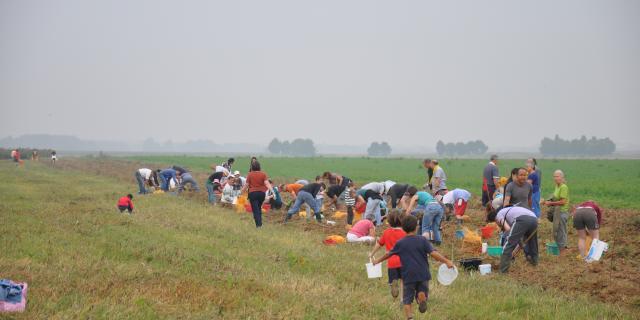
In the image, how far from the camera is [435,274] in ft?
36.0

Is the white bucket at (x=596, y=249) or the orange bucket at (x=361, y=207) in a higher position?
the orange bucket at (x=361, y=207)

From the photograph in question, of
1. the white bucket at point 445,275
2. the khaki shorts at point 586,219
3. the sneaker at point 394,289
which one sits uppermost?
the khaki shorts at point 586,219

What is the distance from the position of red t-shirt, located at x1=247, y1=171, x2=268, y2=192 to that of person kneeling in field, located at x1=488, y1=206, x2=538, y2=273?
258 inches

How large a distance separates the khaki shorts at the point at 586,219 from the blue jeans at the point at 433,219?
2.93 meters

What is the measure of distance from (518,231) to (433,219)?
9.69ft

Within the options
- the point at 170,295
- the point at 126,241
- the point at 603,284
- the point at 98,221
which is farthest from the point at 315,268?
the point at 98,221

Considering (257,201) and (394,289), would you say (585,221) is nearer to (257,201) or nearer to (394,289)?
(394,289)

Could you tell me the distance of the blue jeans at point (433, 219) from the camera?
1353 centimetres

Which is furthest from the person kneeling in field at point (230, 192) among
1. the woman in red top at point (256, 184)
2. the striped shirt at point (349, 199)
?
the striped shirt at point (349, 199)

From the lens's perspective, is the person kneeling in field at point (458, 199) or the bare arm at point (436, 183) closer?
the person kneeling in field at point (458, 199)

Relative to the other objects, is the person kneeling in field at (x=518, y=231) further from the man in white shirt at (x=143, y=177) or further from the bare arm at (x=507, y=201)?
the man in white shirt at (x=143, y=177)

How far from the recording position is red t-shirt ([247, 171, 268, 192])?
15.8 m

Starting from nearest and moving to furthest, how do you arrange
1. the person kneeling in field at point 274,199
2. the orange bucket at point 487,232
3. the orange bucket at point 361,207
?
the orange bucket at point 487,232 → the orange bucket at point 361,207 → the person kneeling in field at point 274,199

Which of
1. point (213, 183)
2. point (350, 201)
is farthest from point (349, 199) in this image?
point (213, 183)
